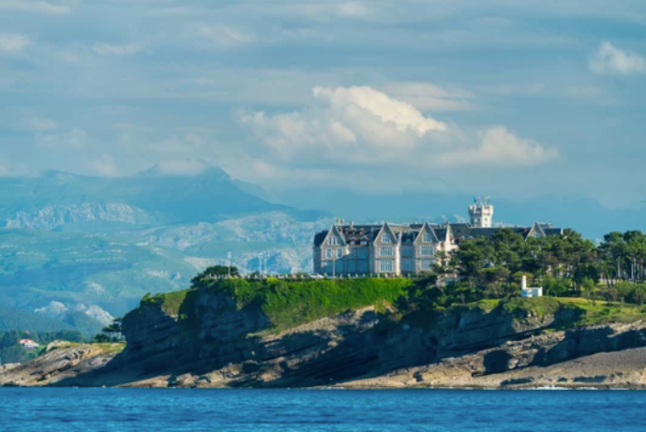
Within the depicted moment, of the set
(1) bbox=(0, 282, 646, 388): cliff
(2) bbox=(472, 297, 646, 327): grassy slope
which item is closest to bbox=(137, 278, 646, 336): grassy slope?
(1) bbox=(0, 282, 646, 388): cliff

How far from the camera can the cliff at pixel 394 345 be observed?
162750 mm

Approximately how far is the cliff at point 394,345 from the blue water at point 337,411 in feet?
27.4

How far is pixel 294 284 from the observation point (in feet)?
642

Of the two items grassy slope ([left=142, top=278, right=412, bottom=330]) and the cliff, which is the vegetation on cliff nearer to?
grassy slope ([left=142, top=278, right=412, bottom=330])

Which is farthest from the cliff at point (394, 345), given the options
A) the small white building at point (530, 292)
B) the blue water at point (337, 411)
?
the blue water at point (337, 411)

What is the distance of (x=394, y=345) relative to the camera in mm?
179125

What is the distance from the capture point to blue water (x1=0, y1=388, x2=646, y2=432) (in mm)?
114188

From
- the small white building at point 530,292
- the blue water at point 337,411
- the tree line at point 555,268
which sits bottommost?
the blue water at point 337,411

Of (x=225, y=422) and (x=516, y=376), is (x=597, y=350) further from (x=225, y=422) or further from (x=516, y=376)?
(x=225, y=422)

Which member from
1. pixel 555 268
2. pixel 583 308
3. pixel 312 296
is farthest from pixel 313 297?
pixel 583 308

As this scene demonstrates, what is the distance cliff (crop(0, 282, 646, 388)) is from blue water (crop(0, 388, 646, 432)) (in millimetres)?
8338

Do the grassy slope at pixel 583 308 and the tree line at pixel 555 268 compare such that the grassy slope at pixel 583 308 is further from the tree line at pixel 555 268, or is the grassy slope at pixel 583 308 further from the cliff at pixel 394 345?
the tree line at pixel 555 268

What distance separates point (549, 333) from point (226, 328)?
4937 centimetres

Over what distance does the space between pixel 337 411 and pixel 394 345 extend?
5013cm
